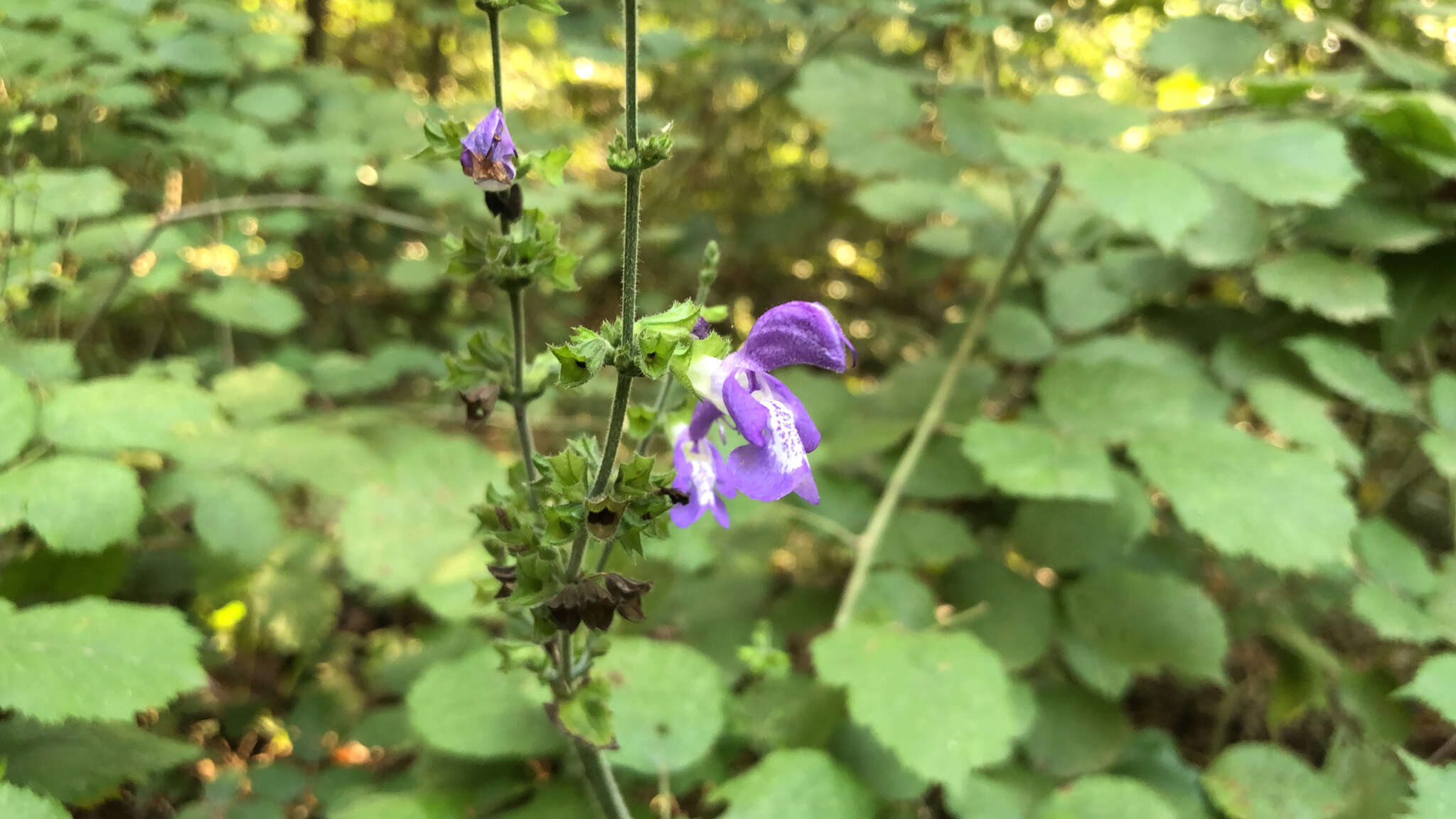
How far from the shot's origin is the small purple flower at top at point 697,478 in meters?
0.88

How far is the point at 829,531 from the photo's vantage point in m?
1.77

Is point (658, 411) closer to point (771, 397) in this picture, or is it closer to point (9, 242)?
point (771, 397)

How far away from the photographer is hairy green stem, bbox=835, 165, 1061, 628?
174 centimetres

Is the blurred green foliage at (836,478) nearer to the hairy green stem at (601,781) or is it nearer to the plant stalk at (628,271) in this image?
the plant stalk at (628,271)

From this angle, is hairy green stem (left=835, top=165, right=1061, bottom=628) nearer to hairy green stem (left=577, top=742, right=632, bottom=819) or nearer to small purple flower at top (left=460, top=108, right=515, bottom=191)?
hairy green stem (left=577, top=742, right=632, bottom=819)

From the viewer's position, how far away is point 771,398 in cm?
80

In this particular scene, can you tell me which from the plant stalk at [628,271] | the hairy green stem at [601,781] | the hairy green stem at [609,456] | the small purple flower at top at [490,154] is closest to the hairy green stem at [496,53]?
the small purple flower at top at [490,154]

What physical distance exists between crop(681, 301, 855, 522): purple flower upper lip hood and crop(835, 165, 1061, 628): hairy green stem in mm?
930

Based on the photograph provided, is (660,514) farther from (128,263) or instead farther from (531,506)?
(128,263)

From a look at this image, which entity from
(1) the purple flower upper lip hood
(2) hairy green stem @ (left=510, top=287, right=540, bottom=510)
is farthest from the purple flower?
(2) hairy green stem @ (left=510, top=287, right=540, bottom=510)

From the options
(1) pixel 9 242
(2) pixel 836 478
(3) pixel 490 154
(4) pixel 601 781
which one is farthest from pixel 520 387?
(1) pixel 9 242

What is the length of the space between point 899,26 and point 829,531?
3.27 metres

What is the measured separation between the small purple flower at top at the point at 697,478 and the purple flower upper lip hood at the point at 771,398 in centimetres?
1

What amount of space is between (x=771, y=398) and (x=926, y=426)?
130 centimetres
